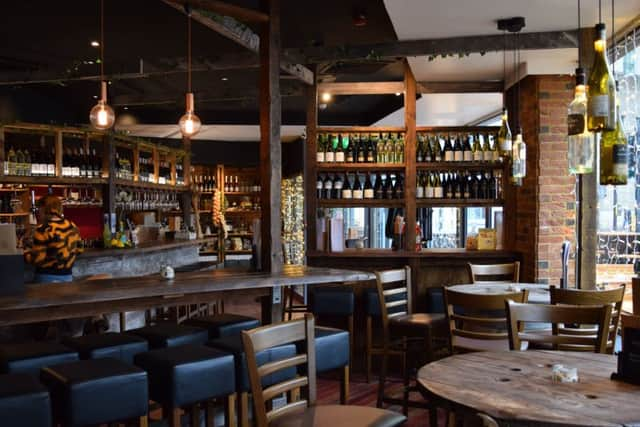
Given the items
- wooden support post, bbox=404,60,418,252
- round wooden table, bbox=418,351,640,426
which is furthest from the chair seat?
wooden support post, bbox=404,60,418,252

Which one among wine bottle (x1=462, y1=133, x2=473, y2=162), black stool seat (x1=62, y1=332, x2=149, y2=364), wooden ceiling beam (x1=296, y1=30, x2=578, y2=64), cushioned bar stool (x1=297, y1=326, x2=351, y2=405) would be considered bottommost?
cushioned bar stool (x1=297, y1=326, x2=351, y2=405)

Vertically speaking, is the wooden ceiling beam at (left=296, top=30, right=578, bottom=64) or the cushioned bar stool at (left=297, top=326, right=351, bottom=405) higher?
the wooden ceiling beam at (left=296, top=30, right=578, bottom=64)

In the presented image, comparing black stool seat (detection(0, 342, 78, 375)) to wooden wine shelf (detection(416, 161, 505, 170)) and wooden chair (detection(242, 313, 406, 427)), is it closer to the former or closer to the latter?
wooden chair (detection(242, 313, 406, 427))

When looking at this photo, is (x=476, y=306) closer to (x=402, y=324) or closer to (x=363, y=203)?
(x=402, y=324)

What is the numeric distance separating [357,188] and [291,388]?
464 cm

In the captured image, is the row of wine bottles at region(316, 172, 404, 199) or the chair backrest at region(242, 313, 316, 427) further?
the row of wine bottles at region(316, 172, 404, 199)

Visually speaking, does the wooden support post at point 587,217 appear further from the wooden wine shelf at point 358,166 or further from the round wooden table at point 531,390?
the round wooden table at point 531,390

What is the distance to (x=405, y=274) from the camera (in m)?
4.99

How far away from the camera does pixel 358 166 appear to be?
6.90m

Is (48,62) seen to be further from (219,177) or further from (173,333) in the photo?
(173,333)

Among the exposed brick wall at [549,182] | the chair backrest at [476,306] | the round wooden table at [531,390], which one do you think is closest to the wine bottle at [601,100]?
the round wooden table at [531,390]

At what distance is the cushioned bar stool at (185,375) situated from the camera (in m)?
3.11

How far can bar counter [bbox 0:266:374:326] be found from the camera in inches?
132

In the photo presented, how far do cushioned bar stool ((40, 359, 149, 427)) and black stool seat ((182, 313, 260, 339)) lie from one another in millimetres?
1083
